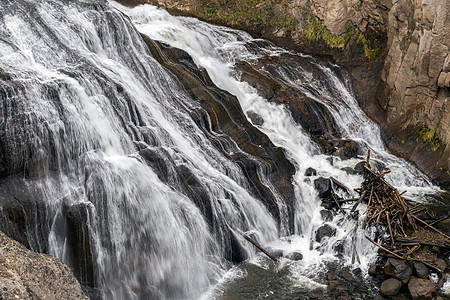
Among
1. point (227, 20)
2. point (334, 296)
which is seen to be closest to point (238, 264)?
point (334, 296)

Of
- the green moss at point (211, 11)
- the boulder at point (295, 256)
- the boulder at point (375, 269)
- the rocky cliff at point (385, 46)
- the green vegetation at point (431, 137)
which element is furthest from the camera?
the green moss at point (211, 11)

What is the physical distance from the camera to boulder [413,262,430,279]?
9.79 metres

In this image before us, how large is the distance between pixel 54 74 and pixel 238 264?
7.29 metres

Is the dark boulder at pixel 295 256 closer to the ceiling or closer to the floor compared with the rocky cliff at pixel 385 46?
closer to the floor

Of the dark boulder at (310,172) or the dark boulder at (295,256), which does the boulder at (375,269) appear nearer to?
the dark boulder at (295,256)

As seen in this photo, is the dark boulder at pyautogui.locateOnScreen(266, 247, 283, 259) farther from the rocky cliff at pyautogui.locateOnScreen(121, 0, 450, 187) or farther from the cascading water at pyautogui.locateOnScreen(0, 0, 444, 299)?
the rocky cliff at pyautogui.locateOnScreen(121, 0, 450, 187)

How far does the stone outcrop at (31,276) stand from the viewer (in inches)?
185

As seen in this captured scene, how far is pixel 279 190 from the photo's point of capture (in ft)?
41.8

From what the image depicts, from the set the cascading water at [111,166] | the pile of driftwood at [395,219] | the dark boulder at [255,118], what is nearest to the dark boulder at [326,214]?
the pile of driftwood at [395,219]

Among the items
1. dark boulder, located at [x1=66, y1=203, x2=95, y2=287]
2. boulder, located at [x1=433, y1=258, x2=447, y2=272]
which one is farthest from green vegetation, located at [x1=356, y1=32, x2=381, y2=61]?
dark boulder, located at [x1=66, y1=203, x2=95, y2=287]

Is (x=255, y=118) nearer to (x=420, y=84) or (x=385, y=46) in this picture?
(x=420, y=84)

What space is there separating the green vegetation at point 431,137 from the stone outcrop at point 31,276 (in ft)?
41.7

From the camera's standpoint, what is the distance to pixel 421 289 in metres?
9.36

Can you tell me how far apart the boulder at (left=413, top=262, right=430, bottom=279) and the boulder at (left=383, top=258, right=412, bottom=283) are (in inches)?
6.0
